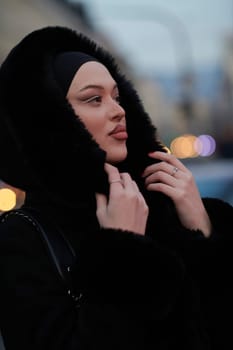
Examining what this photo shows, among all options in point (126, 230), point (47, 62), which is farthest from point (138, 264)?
point (47, 62)

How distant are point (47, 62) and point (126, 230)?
0.57 m

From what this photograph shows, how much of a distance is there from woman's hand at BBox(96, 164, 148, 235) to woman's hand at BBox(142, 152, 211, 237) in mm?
210

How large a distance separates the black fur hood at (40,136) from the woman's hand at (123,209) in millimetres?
65

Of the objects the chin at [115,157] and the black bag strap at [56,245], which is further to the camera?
the chin at [115,157]

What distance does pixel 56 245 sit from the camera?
58.0 inches

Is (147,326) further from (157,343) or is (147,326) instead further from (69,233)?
(69,233)

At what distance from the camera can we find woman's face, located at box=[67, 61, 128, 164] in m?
1.69

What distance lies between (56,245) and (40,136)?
307 mm

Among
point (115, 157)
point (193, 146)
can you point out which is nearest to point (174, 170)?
point (115, 157)

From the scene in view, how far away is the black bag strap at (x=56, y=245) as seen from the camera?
141cm

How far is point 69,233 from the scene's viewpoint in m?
1.57

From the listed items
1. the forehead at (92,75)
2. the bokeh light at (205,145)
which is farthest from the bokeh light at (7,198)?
the bokeh light at (205,145)

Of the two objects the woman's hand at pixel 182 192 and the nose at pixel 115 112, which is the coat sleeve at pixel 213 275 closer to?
the woman's hand at pixel 182 192

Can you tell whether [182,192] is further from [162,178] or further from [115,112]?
A: [115,112]
